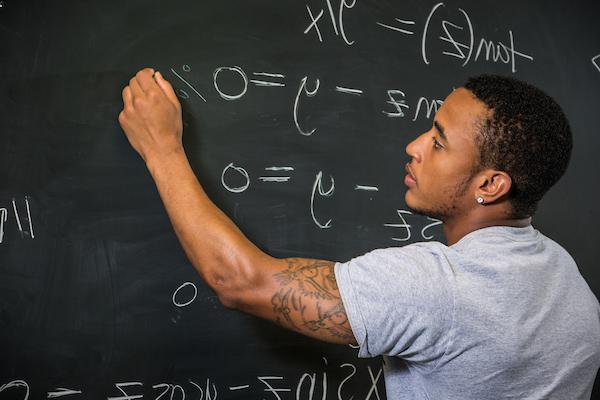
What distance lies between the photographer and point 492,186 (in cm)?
115

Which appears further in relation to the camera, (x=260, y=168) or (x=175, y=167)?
(x=260, y=168)

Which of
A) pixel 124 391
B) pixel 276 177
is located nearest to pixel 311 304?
pixel 276 177

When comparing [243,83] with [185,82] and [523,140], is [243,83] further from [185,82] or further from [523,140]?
[523,140]

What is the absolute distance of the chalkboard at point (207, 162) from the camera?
1.29 metres

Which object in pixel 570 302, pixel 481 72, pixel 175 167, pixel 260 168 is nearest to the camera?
pixel 570 302

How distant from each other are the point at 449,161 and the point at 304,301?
428 millimetres

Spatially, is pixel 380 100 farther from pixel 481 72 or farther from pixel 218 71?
pixel 218 71

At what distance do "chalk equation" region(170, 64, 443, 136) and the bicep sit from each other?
0.53m

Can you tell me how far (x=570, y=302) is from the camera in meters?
1.10

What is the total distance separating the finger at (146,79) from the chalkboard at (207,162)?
0.03 m

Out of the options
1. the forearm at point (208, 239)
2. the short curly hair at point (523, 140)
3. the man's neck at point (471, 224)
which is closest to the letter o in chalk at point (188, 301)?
the forearm at point (208, 239)

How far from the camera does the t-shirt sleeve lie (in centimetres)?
100

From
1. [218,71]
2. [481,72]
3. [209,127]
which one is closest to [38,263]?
[209,127]

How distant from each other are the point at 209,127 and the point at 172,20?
0.89 ft
